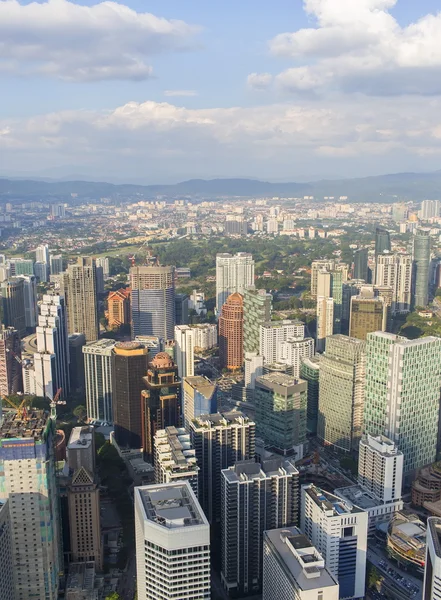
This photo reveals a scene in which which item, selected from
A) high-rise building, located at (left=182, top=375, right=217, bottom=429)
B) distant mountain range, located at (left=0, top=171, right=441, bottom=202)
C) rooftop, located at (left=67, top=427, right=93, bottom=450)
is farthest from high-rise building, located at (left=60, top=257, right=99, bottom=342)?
distant mountain range, located at (left=0, top=171, right=441, bottom=202)

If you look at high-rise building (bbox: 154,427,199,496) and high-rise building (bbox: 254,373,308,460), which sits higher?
high-rise building (bbox: 154,427,199,496)

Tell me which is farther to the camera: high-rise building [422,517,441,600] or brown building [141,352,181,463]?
brown building [141,352,181,463]

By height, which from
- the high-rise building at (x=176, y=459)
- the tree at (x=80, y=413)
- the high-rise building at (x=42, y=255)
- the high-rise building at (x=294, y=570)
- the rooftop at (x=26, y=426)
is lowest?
the tree at (x=80, y=413)

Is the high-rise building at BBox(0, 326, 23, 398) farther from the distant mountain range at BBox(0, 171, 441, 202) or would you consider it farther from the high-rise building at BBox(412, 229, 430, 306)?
the distant mountain range at BBox(0, 171, 441, 202)

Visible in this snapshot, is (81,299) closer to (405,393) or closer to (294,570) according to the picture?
(405,393)

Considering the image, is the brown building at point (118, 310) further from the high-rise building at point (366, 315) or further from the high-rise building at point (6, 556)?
the high-rise building at point (6, 556)

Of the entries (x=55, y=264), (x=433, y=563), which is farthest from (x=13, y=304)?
(x=433, y=563)

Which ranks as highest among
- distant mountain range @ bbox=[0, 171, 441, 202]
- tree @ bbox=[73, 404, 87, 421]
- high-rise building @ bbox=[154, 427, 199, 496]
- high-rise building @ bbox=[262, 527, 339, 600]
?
distant mountain range @ bbox=[0, 171, 441, 202]

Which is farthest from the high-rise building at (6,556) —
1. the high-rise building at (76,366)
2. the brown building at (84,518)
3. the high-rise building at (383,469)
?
the high-rise building at (76,366)
